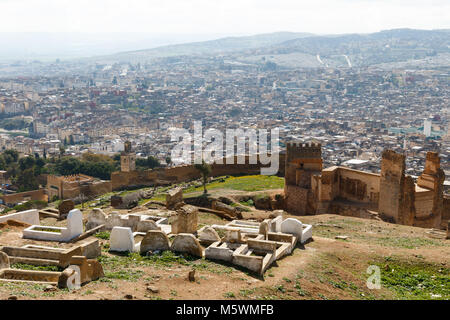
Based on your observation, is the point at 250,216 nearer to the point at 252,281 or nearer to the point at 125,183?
the point at 252,281

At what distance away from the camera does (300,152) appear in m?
21.7

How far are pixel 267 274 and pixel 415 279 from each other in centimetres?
330

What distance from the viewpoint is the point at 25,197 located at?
1443 inches

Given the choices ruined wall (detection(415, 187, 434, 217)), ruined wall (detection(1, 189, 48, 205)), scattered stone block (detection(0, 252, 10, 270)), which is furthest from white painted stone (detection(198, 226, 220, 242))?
ruined wall (detection(1, 189, 48, 205))

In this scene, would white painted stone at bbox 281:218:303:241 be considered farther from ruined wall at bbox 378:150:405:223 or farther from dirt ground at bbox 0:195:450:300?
ruined wall at bbox 378:150:405:223

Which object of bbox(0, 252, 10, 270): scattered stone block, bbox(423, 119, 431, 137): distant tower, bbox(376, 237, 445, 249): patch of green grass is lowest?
bbox(423, 119, 431, 137): distant tower

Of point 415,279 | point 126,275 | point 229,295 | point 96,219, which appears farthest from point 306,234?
point 96,219

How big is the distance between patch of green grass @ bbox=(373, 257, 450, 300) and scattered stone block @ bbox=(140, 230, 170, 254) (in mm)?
4655

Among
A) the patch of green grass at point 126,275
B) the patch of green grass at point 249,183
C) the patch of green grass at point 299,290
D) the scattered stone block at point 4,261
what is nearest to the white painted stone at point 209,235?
the patch of green grass at point 126,275

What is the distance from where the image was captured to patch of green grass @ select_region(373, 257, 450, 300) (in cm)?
1001

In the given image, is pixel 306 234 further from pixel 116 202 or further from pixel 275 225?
pixel 116 202

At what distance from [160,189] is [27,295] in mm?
20129

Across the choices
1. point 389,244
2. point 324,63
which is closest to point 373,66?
point 324,63

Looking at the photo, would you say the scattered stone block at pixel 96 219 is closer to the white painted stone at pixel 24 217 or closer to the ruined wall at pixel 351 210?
the white painted stone at pixel 24 217
